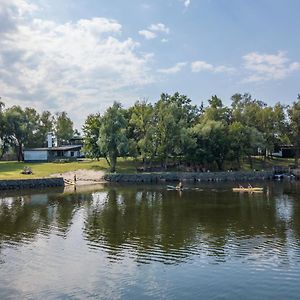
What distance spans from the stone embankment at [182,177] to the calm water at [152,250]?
3278cm

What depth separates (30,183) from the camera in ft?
242

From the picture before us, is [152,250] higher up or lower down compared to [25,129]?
lower down

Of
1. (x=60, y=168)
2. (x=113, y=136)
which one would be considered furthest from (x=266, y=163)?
(x=60, y=168)

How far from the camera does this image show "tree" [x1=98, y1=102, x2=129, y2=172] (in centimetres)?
8844

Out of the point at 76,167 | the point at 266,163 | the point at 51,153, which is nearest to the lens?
the point at 76,167

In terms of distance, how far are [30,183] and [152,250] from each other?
50224mm

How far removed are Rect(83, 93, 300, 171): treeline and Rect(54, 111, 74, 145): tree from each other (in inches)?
1844

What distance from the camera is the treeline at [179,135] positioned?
90875 millimetres

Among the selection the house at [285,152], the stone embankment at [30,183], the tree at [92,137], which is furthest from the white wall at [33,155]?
the house at [285,152]

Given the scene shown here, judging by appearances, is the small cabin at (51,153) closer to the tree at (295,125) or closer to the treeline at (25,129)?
the treeline at (25,129)

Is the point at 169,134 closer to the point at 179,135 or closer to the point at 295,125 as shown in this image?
the point at 179,135

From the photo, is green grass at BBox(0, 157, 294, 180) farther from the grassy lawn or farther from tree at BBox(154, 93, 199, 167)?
tree at BBox(154, 93, 199, 167)

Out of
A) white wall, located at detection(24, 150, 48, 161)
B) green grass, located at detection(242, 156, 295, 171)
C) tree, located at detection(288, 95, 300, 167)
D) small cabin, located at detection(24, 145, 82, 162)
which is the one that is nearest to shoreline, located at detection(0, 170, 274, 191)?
green grass, located at detection(242, 156, 295, 171)

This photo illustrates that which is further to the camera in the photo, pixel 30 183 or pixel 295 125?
pixel 295 125
